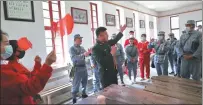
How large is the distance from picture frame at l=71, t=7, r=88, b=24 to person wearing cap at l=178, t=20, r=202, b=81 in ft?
7.32

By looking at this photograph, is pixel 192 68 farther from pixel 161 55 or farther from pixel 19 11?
pixel 19 11

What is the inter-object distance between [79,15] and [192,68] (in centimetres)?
254

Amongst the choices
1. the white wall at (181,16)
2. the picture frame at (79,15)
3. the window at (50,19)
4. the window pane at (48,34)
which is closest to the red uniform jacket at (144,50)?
the picture frame at (79,15)

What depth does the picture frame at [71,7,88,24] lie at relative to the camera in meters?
3.60

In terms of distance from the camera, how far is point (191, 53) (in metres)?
2.44

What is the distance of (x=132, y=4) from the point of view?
6285 millimetres

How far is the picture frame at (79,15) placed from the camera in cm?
360

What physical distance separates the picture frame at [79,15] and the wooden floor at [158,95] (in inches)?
97.0

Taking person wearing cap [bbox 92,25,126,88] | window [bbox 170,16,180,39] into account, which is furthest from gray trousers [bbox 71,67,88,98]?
window [bbox 170,16,180,39]

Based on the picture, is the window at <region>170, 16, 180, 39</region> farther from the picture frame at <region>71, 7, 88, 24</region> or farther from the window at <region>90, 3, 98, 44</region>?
the picture frame at <region>71, 7, 88, 24</region>

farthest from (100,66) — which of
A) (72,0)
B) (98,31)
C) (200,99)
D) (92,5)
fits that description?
(92,5)

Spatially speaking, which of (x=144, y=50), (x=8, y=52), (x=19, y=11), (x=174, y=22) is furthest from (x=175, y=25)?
(x=8, y=52)

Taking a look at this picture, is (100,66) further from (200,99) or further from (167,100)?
(200,99)

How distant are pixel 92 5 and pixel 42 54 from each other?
7.11 ft
